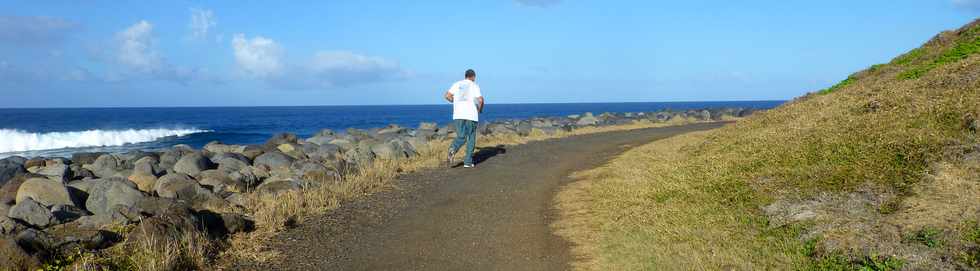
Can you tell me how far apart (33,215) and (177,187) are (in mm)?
2191

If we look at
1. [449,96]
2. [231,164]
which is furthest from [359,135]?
[449,96]

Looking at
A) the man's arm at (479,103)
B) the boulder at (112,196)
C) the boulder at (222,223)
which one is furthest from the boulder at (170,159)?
the boulder at (222,223)

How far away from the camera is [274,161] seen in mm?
14281

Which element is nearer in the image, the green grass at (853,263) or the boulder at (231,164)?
the green grass at (853,263)

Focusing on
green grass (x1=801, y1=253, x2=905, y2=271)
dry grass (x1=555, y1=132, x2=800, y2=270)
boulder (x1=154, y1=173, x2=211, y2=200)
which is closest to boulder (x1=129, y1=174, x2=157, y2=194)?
boulder (x1=154, y1=173, x2=211, y2=200)

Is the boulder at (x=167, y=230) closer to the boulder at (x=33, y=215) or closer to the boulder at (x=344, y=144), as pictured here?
the boulder at (x=33, y=215)

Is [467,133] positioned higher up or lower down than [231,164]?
higher up

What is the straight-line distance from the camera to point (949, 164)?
5762mm

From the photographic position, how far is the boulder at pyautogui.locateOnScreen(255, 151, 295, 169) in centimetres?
1404

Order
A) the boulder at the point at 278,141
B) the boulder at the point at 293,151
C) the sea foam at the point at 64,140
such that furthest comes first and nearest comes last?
the sea foam at the point at 64,140
the boulder at the point at 278,141
the boulder at the point at 293,151

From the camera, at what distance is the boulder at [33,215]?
8406mm

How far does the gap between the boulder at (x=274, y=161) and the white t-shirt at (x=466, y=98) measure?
5.13 meters

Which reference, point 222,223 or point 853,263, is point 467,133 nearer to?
point 222,223

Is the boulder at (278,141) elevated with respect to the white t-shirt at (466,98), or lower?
lower
